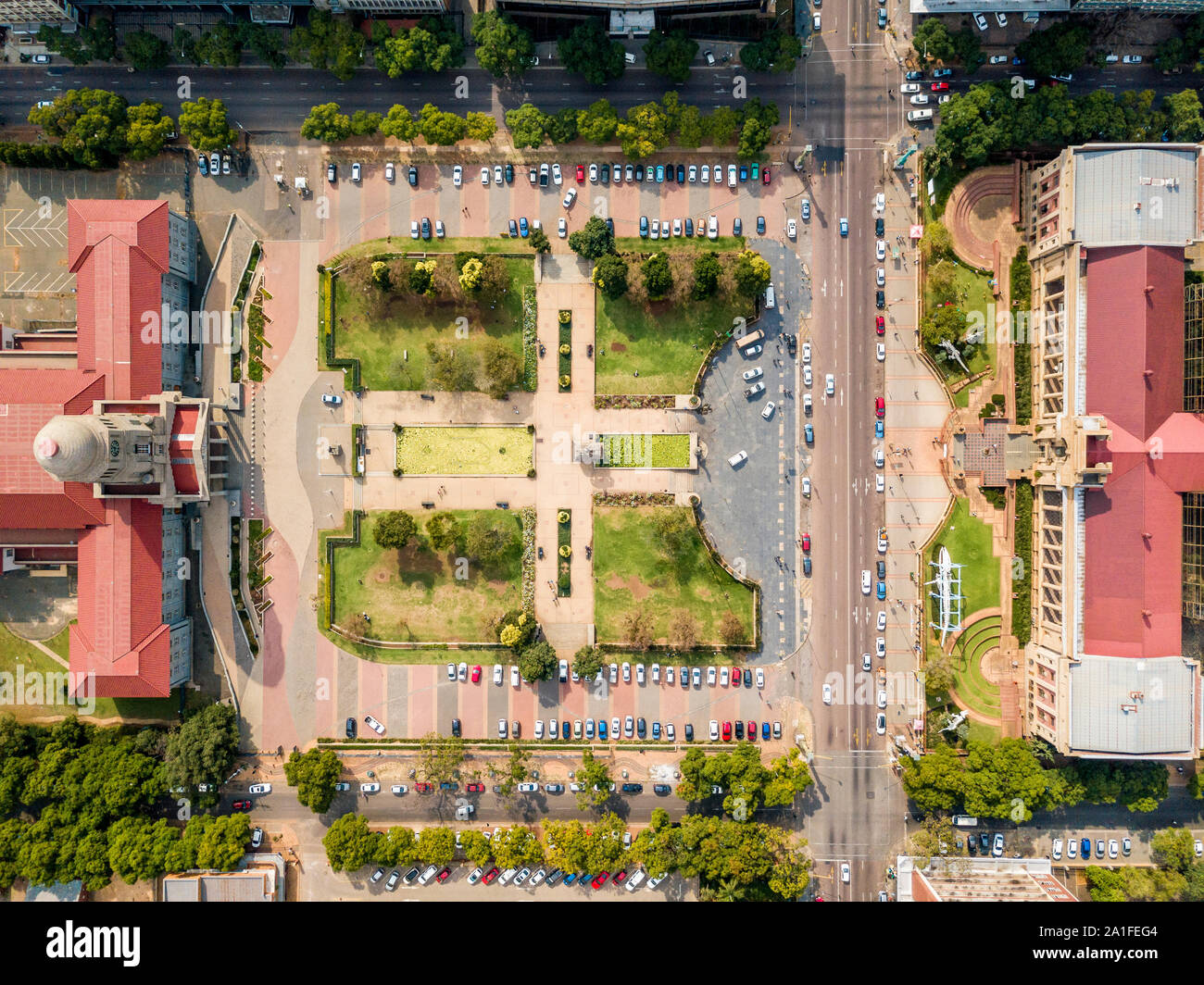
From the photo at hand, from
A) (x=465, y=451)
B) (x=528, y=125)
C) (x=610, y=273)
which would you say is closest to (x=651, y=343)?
(x=610, y=273)

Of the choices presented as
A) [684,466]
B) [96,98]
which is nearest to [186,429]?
[96,98]

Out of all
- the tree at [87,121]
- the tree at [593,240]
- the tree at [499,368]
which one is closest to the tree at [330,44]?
the tree at [87,121]

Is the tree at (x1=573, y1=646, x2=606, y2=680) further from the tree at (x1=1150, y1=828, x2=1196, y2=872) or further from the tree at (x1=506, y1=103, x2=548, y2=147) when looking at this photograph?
the tree at (x1=1150, y1=828, x2=1196, y2=872)

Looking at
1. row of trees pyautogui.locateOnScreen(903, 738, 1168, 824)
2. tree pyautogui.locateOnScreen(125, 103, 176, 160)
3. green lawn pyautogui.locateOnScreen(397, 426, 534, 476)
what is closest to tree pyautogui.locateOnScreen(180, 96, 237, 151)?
tree pyautogui.locateOnScreen(125, 103, 176, 160)

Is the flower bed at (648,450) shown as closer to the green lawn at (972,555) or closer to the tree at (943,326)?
the tree at (943,326)

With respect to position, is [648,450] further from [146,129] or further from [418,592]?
[146,129]

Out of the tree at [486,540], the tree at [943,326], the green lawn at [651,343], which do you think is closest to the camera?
the tree at [486,540]

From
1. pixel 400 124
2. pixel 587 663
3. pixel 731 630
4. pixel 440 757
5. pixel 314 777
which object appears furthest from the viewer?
pixel 731 630
